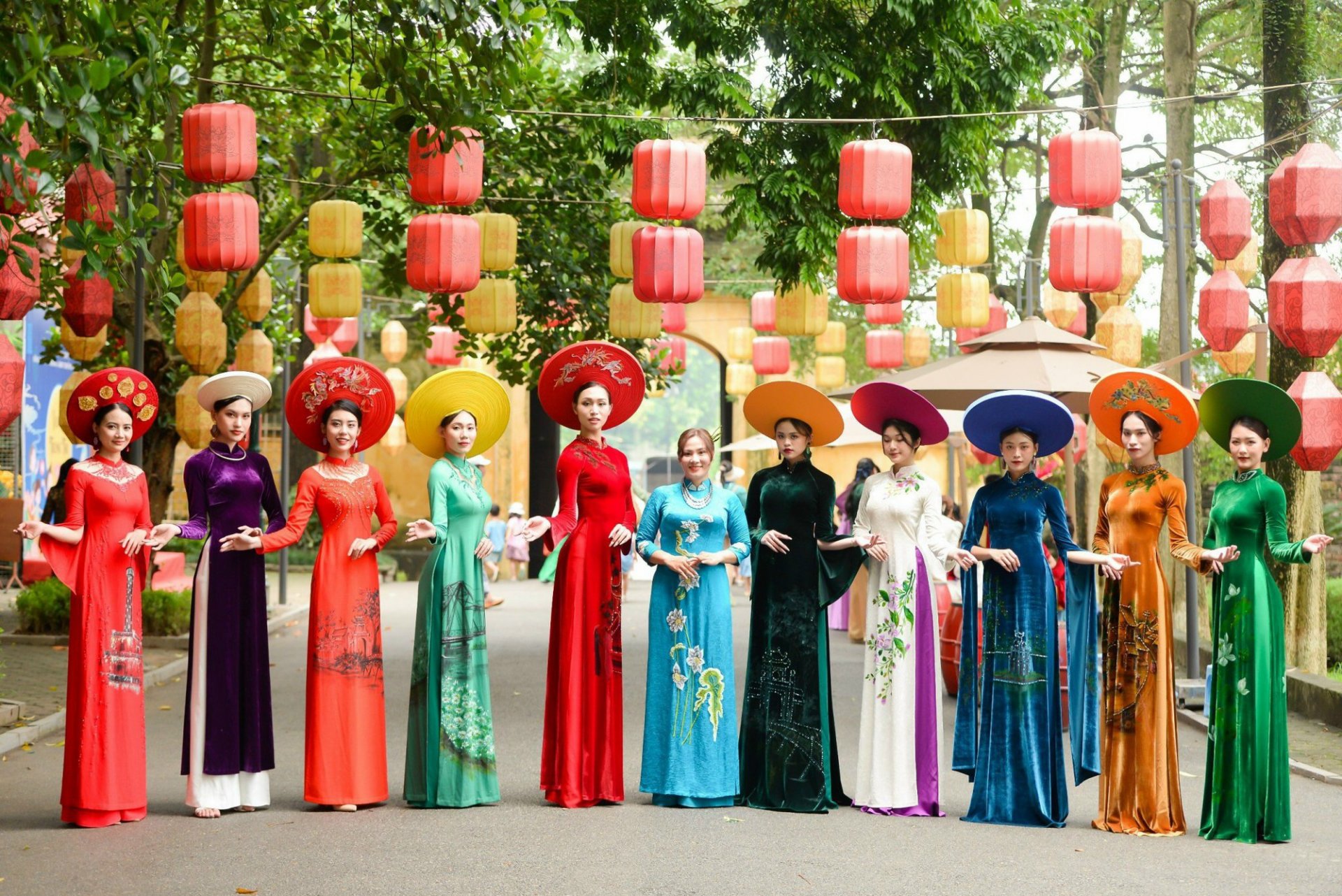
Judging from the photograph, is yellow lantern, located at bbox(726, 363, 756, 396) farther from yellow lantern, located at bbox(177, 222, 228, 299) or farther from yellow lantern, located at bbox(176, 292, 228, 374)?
yellow lantern, located at bbox(176, 292, 228, 374)

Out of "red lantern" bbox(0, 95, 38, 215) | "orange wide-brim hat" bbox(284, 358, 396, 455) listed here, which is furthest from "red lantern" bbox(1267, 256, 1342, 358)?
"red lantern" bbox(0, 95, 38, 215)

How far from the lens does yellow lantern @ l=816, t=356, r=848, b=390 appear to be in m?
19.4

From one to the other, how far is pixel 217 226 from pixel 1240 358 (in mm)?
8483

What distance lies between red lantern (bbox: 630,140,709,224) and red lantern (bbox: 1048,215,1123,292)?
2.61 metres

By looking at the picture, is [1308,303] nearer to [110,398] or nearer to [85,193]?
[110,398]

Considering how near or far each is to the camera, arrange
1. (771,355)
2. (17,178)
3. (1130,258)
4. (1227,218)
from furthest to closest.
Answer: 1. (771,355)
2. (1130,258)
3. (1227,218)
4. (17,178)

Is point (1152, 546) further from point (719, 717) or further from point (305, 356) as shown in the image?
point (305, 356)

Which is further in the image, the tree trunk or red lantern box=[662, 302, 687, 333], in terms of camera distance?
red lantern box=[662, 302, 687, 333]

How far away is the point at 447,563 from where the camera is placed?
287 inches

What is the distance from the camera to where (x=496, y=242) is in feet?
36.6

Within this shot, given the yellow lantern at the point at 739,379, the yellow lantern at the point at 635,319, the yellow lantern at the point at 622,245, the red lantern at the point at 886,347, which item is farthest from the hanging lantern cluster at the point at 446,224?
the yellow lantern at the point at 739,379

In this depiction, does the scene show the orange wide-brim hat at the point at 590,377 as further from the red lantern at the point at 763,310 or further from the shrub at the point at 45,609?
the red lantern at the point at 763,310

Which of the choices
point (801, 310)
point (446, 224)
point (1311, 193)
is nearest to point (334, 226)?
point (446, 224)

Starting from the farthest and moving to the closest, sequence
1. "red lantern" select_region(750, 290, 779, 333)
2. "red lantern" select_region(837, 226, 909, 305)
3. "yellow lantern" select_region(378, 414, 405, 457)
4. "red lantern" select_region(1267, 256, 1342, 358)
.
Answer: "yellow lantern" select_region(378, 414, 405, 457)
"red lantern" select_region(750, 290, 779, 333)
"red lantern" select_region(837, 226, 909, 305)
"red lantern" select_region(1267, 256, 1342, 358)
